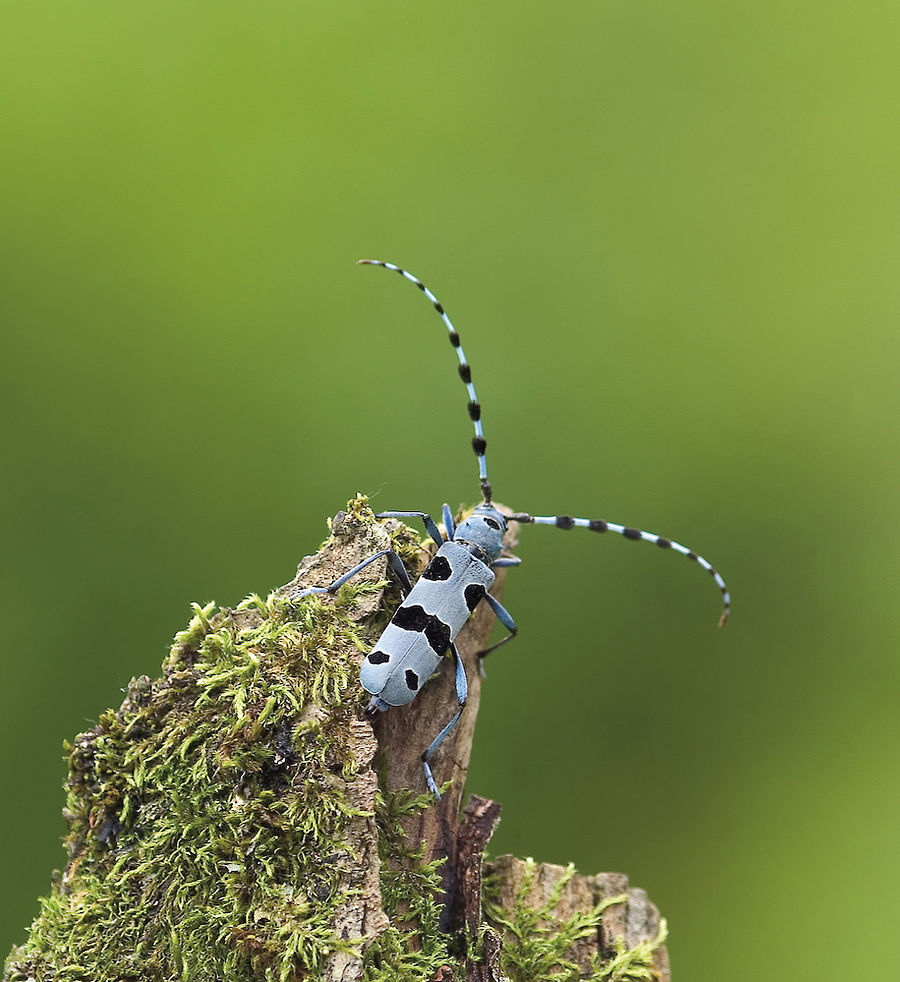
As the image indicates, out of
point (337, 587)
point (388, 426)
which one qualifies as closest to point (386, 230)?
point (388, 426)

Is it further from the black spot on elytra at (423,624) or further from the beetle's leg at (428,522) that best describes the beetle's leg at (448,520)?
the black spot on elytra at (423,624)

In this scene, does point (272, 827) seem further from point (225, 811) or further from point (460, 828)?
point (460, 828)

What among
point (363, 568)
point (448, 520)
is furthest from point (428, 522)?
point (363, 568)

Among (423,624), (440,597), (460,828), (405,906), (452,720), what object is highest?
(440,597)

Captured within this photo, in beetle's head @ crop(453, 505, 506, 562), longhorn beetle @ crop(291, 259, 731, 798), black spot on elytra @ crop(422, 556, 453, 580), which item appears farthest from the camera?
beetle's head @ crop(453, 505, 506, 562)

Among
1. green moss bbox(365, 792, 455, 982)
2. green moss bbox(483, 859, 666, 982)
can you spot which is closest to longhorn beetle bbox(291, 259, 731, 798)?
green moss bbox(365, 792, 455, 982)

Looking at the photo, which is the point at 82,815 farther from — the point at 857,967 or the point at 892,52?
the point at 892,52

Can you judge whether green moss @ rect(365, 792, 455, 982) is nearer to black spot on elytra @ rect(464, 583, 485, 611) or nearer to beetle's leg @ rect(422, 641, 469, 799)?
beetle's leg @ rect(422, 641, 469, 799)

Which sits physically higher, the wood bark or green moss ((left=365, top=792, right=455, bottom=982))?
the wood bark
